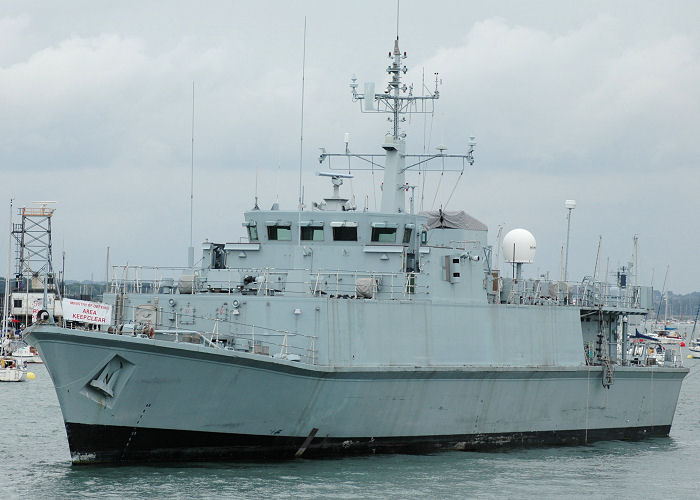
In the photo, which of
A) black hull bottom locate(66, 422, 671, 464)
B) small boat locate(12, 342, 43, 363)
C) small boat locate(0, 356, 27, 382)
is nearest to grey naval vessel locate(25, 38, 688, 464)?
black hull bottom locate(66, 422, 671, 464)

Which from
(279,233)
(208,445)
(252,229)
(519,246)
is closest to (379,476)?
(208,445)

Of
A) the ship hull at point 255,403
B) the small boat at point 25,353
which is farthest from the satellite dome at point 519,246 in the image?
the small boat at point 25,353

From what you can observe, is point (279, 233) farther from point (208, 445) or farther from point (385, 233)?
point (208, 445)

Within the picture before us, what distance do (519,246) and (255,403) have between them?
362 inches

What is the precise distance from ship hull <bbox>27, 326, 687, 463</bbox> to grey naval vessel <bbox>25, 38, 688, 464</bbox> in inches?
1.1

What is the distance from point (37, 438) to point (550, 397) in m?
11.2

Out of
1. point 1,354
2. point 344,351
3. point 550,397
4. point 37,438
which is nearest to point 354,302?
point 344,351

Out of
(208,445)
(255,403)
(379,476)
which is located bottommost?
(379,476)

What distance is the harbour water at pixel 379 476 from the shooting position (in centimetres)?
1933

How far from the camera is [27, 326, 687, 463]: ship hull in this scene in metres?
20.3

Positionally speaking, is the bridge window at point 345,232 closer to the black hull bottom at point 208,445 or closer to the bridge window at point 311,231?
the bridge window at point 311,231

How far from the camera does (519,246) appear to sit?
91.7 feet

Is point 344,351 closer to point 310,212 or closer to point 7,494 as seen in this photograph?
point 310,212

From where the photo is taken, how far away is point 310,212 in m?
24.7
